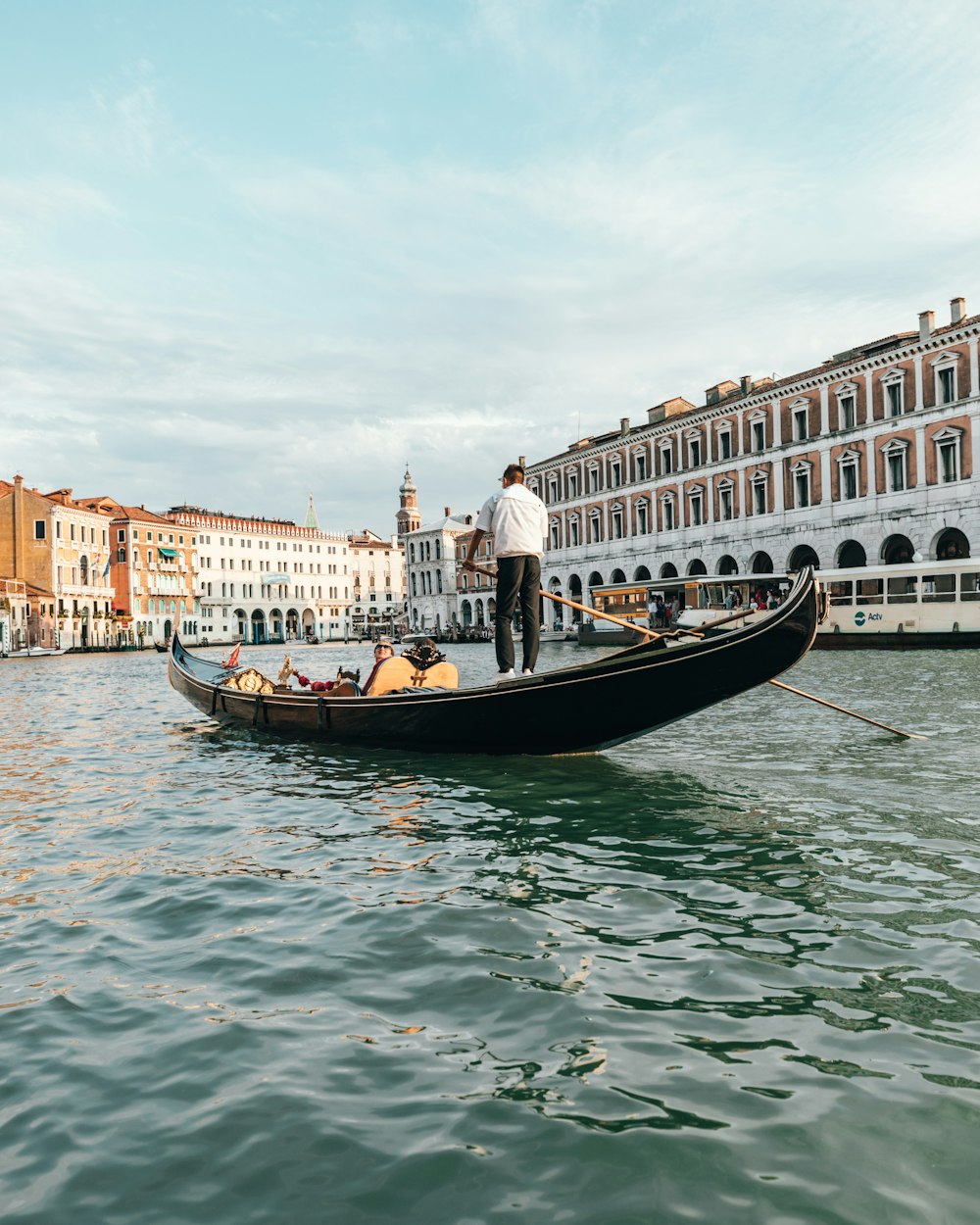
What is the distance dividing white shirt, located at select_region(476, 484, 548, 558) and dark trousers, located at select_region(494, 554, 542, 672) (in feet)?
0.29

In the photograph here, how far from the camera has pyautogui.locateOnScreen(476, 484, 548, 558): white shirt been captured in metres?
7.31

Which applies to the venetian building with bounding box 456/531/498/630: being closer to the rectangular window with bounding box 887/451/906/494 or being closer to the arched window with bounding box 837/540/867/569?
the arched window with bounding box 837/540/867/569

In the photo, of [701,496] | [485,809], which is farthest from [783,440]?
[485,809]

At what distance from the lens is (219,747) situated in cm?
1047

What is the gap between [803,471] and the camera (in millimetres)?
34000

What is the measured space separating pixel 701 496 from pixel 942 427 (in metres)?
11.4

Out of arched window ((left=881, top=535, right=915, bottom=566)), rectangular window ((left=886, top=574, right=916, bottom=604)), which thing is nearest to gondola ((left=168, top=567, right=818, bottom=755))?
rectangular window ((left=886, top=574, right=916, bottom=604))

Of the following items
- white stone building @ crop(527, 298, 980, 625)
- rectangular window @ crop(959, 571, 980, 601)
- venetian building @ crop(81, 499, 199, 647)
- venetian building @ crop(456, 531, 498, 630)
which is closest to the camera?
rectangular window @ crop(959, 571, 980, 601)

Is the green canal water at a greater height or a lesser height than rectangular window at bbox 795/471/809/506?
lesser

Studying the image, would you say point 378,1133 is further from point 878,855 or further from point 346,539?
point 346,539

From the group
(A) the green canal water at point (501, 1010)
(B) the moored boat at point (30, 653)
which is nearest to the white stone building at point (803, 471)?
(A) the green canal water at point (501, 1010)

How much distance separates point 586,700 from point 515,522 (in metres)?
1.49

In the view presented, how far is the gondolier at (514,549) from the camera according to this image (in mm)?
7320

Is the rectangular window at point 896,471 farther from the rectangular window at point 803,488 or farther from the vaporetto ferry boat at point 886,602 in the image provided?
the vaporetto ferry boat at point 886,602
